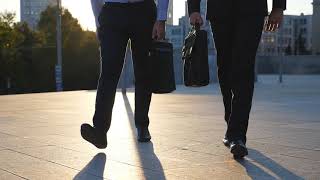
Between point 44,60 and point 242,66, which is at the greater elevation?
point 242,66

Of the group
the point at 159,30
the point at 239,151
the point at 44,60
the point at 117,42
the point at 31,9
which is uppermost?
the point at 31,9

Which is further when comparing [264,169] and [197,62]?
[197,62]

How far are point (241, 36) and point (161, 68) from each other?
3.11 ft

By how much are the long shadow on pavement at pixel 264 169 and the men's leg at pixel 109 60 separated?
1.31 meters

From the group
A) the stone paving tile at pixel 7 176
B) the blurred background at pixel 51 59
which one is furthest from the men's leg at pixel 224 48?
the blurred background at pixel 51 59

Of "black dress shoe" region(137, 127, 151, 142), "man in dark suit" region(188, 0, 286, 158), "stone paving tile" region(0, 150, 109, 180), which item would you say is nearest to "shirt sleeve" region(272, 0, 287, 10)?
"man in dark suit" region(188, 0, 286, 158)

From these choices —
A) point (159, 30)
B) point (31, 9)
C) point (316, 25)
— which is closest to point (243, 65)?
point (159, 30)

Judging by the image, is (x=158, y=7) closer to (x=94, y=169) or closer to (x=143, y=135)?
(x=143, y=135)

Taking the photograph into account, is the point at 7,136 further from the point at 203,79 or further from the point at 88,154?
the point at 203,79

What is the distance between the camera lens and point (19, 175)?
462cm

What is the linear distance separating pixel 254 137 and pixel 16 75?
61.5 meters

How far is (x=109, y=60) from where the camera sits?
593 centimetres

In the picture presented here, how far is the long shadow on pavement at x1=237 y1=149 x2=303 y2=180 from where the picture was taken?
4.49 m

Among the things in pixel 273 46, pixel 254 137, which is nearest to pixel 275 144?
pixel 254 137
